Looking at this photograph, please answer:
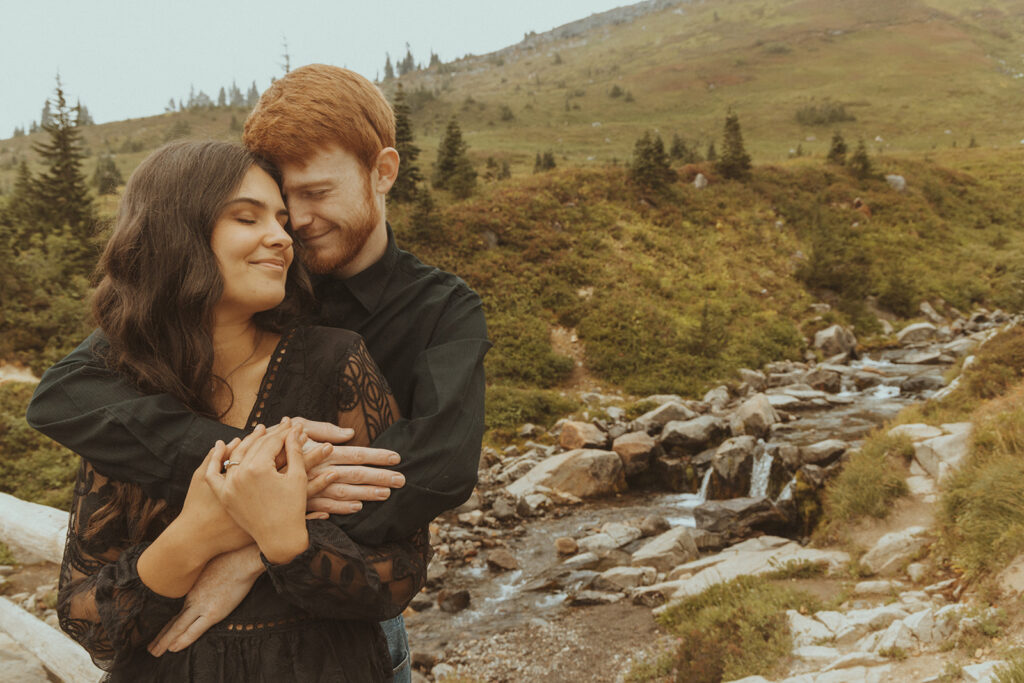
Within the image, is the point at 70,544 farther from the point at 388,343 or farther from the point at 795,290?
the point at 795,290

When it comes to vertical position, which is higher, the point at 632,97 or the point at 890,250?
the point at 632,97

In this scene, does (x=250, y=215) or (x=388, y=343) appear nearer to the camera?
(x=250, y=215)

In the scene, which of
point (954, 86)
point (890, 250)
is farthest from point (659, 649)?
point (954, 86)

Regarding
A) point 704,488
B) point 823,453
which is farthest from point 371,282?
point 704,488

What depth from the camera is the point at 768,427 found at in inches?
559

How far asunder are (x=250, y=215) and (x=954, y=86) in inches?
3522

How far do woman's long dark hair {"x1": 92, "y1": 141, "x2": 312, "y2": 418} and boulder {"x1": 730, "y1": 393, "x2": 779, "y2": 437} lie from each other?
14.1m

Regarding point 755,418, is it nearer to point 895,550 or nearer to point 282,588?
point 895,550

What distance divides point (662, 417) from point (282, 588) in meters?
14.6

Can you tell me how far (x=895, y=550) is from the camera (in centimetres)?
803

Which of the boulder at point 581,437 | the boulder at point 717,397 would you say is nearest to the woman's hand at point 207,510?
the boulder at point 581,437

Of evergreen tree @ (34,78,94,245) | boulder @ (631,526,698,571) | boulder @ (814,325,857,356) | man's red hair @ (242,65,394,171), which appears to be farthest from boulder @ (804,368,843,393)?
evergreen tree @ (34,78,94,245)

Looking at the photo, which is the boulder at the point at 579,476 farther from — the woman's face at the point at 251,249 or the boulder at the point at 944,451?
the woman's face at the point at 251,249

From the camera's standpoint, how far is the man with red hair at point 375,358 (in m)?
1.58
